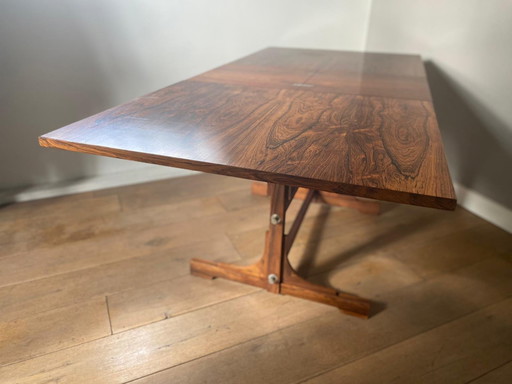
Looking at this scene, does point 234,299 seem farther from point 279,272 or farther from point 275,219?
point 275,219

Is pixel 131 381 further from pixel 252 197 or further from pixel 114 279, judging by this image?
pixel 252 197

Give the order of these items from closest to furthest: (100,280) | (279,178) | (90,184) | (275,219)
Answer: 1. (279,178)
2. (275,219)
3. (100,280)
4. (90,184)

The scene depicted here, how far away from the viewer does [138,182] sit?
86.1 inches

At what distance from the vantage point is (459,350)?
1.17 m

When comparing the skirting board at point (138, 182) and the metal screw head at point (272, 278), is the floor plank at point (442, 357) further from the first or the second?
the skirting board at point (138, 182)

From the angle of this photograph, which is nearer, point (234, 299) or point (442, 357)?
point (442, 357)

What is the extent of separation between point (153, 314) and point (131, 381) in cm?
26

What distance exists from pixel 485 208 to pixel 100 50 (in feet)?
6.94

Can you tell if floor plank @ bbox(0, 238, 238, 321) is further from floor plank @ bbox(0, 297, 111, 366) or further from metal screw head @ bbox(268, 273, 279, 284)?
metal screw head @ bbox(268, 273, 279, 284)

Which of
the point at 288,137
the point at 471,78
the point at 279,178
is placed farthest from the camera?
the point at 471,78

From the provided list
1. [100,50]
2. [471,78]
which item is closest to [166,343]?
[100,50]

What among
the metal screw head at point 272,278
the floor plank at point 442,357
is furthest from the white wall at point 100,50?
the floor plank at point 442,357

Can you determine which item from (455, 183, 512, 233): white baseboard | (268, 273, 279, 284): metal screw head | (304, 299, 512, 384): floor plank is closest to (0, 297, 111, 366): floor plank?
(268, 273, 279, 284): metal screw head

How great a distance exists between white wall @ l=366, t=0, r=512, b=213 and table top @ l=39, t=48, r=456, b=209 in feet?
1.87
